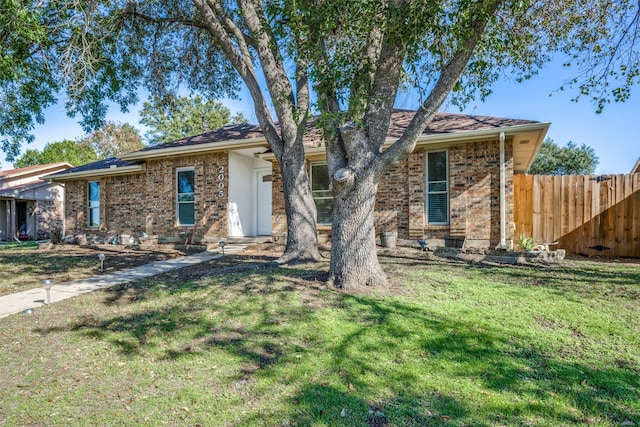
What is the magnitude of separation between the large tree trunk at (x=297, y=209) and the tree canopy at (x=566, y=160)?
28.6 meters

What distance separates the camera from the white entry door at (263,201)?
493 inches

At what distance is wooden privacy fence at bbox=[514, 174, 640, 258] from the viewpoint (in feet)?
28.6

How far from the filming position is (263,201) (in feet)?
41.4

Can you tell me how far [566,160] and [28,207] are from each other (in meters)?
39.8

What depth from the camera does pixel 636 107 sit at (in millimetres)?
8117

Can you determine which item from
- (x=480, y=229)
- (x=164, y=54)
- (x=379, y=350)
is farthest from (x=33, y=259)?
(x=480, y=229)

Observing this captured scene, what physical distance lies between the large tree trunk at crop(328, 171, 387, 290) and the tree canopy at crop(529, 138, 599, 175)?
97.5 feet

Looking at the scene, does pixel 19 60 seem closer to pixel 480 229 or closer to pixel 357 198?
pixel 357 198

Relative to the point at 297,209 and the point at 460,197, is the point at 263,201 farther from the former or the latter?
the point at 460,197

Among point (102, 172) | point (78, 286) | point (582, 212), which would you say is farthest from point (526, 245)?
point (102, 172)

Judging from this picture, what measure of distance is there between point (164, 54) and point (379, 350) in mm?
10526

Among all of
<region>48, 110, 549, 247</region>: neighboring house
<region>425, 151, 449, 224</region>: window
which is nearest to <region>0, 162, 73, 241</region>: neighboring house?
<region>48, 110, 549, 247</region>: neighboring house

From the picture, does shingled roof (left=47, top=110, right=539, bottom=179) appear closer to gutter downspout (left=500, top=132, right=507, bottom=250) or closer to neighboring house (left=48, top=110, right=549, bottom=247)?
neighboring house (left=48, top=110, right=549, bottom=247)

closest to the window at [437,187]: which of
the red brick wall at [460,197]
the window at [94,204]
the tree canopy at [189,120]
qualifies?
the red brick wall at [460,197]
